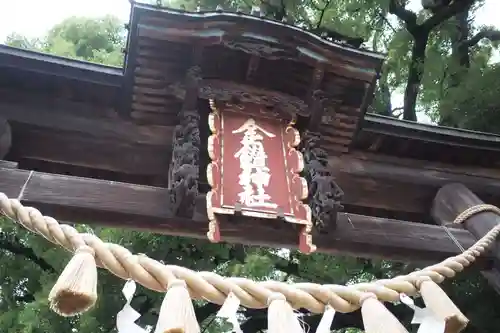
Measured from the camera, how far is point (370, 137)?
4621mm

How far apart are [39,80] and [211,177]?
4.70 ft

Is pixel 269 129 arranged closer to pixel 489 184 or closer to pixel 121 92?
pixel 121 92

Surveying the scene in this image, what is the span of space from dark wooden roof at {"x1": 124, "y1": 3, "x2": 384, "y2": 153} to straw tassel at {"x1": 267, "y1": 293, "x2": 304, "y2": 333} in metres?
2.34

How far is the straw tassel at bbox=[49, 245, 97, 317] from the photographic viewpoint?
178 centimetres

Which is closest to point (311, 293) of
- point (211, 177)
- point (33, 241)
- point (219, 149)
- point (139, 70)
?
point (211, 177)

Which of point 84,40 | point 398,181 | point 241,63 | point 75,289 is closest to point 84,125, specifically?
point 241,63

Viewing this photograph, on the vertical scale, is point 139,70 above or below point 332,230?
above

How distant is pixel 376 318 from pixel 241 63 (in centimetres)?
261

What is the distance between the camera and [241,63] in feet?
13.8

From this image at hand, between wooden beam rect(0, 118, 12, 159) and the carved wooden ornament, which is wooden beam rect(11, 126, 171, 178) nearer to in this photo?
wooden beam rect(0, 118, 12, 159)

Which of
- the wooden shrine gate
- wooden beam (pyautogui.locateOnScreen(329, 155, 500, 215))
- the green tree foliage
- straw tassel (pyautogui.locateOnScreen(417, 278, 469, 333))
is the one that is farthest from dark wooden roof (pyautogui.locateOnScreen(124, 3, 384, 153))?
the green tree foliage

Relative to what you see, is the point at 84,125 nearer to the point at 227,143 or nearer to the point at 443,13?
the point at 227,143

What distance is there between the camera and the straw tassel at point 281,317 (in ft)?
6.09

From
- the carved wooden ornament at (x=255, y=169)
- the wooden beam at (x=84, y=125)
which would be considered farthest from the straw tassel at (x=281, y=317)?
the wooden beam at (x=84, y=125)
